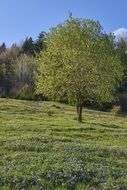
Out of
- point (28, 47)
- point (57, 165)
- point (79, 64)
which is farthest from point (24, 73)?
point (57, 165)

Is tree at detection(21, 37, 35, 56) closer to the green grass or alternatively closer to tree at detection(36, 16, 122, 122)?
tree at detection(36, 16, 122, 122)

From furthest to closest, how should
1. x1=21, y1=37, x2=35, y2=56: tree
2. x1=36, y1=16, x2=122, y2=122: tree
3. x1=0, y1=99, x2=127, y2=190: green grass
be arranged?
x1=21, y1=37, x2=35, y2=56: tree, x1=36, y1=16, x2=122, y2=122: tree, x1=0, y1=99, x2=127, y2=190: green grass

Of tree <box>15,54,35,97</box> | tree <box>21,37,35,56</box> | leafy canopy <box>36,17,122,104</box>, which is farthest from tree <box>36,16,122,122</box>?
tree <box>21,37,35,56</box>

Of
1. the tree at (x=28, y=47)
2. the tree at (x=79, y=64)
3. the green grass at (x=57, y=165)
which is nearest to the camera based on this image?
the green grass at (x=57, y=165)

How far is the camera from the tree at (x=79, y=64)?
47.3 metres

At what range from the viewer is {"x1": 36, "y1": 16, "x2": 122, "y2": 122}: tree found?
155ft

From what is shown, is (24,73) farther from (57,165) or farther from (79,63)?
(57,165)

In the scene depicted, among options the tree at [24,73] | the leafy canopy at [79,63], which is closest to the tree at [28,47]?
the tree at [24,73]

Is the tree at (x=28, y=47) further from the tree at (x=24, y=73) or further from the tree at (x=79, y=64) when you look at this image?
the tree at (x=79, y=64)

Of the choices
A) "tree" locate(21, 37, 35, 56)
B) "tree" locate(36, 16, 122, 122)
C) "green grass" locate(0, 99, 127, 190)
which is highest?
"tree" locate(21, 37, 35, 56)

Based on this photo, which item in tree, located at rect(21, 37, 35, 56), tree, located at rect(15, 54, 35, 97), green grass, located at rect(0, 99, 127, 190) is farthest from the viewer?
tree, located at rect(21, 37, 35, 56)

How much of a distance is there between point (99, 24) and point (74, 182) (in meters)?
36.0

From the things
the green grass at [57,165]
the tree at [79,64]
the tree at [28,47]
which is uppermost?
the tree at [28,47]

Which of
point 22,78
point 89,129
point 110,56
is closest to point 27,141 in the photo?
point 89,129
